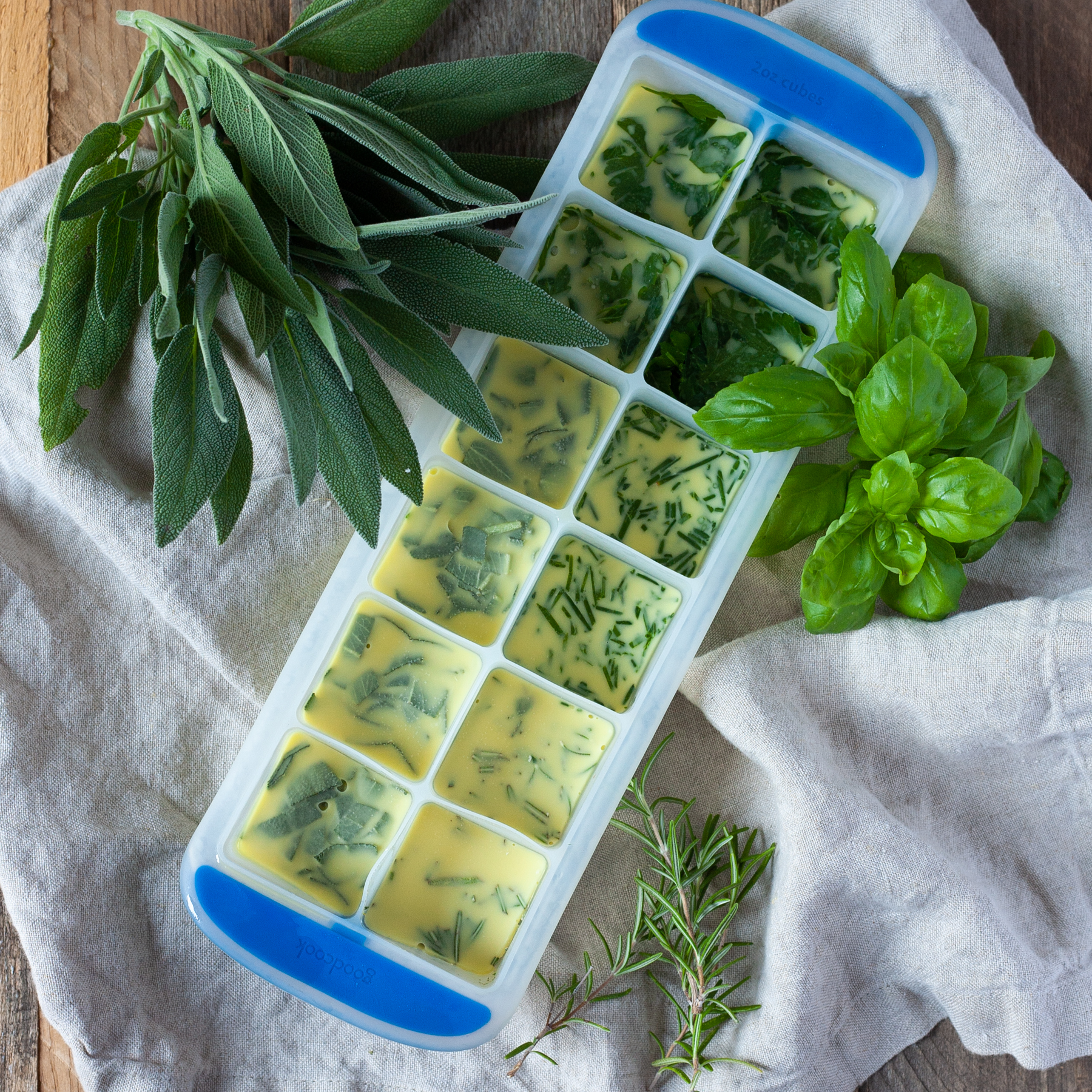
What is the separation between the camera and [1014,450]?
1.13 m

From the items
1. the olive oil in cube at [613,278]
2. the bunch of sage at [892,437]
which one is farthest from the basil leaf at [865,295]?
the olive oil in cube at [613,278]

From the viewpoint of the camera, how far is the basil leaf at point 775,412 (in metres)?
1.05

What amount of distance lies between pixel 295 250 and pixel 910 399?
0.68 meters

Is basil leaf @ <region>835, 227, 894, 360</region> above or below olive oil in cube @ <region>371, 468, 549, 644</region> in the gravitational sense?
above

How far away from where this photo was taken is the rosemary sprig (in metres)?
1.16

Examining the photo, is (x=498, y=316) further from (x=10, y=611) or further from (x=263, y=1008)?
(x=263, y=1008)

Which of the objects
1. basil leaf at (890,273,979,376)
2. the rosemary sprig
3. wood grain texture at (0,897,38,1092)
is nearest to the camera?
basil leaf at (890,273,979,376)

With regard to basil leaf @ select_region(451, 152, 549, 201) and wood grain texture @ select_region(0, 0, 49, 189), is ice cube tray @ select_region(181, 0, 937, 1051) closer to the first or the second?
basil leaf @ select_region(451, 152, 549, 201)

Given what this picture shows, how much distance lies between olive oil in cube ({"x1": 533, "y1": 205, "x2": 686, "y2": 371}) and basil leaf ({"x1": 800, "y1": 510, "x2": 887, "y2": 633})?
1.07 ft

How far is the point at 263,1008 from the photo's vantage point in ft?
4.17

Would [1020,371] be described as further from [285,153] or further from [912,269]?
[285,153]

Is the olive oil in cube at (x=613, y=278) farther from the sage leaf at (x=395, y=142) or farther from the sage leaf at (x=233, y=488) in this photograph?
the sage leaf at (x=233, y=488)

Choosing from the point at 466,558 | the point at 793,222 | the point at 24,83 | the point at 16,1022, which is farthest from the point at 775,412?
the point at 16,1022

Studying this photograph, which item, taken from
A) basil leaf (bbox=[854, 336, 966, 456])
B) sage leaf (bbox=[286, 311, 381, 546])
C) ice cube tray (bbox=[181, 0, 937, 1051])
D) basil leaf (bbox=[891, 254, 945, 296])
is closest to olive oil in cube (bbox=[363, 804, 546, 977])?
ice cube tray (bbox=[181, 0, 937, 1051])
